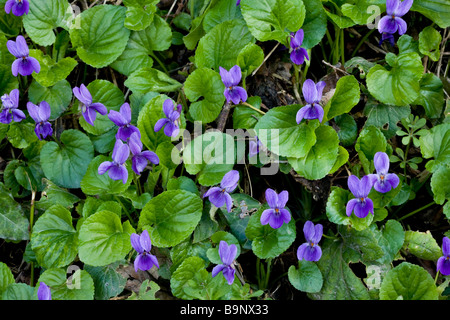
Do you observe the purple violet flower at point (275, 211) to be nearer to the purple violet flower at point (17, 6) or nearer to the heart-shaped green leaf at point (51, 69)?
the heart-shaped green leaf at point (51, 69)

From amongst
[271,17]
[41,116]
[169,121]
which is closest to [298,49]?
[271,17]

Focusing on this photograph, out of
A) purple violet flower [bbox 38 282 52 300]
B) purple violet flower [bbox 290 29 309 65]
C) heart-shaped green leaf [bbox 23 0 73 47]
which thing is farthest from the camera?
heart-shaped green leaf [bbox 23 0 73 47]

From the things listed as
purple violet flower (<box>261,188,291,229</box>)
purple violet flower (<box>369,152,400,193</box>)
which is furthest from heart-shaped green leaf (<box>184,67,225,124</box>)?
purple violet flower (<box>369,152,400,193</box>)

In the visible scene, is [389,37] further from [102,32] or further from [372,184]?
[102,32]

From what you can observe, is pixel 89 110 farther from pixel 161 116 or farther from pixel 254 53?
pixel 254 53

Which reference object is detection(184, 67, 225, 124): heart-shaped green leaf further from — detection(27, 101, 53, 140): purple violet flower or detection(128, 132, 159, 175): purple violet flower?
detection(27, 101, 53, 140): purple violet flower

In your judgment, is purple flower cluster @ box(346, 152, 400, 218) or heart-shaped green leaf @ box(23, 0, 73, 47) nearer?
purple flower cluster @ box(346, 152, 400, 218)
